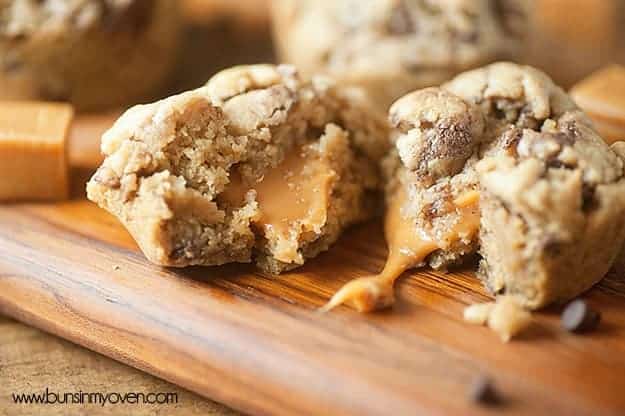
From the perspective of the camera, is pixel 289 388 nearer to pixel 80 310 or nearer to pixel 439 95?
pixel 80 310

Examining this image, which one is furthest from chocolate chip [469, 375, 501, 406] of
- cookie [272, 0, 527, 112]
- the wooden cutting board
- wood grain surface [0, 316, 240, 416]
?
cookie [272, 0, 527, 112]

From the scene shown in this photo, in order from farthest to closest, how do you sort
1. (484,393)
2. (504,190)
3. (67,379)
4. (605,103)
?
(605,103) → (67,379) → (504,190) → (484,393)

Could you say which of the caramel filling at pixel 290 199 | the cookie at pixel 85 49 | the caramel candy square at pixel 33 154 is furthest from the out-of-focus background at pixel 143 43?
the caramel filling at pixel 290 199

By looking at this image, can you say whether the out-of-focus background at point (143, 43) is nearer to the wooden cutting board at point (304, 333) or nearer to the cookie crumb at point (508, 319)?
the wooden cutting board at point (304, 333)

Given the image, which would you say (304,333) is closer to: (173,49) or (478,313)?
(478,313)

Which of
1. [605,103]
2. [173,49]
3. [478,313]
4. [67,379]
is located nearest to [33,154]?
[67,379]

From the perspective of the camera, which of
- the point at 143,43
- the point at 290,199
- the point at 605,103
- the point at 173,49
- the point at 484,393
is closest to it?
the point at 484,393

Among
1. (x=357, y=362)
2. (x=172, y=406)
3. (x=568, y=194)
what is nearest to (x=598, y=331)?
(x=568, y=194)
